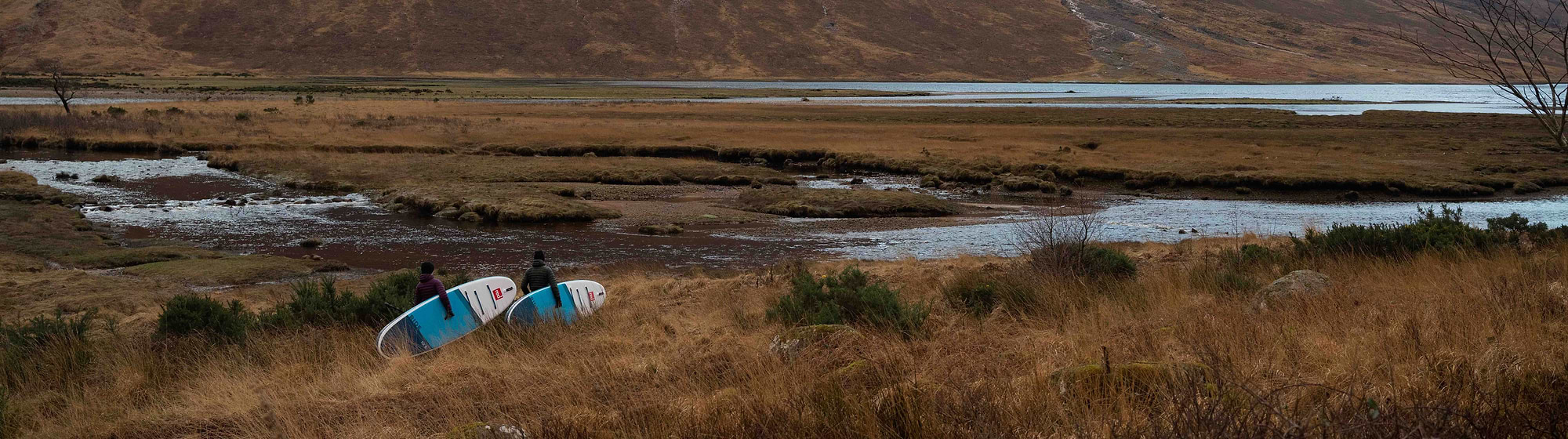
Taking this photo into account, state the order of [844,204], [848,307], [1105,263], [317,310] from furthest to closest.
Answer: [844,204], [1105,263], [317,310], [848,307]

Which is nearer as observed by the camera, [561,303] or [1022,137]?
[561,303]

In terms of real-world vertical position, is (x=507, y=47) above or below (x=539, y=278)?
above

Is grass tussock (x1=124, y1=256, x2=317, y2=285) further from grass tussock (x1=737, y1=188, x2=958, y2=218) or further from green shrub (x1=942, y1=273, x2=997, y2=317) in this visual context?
green shrub (x1=942, y1=273, x2=997, y2=317)

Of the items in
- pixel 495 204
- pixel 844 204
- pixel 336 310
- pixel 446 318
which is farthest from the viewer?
pixel 844 204

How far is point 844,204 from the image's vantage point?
31.3m

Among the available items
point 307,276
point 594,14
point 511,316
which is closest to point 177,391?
point 511,316

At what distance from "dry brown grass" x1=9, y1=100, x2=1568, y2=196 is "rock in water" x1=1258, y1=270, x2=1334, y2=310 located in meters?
29.9

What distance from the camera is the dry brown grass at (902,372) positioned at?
16.4 ft

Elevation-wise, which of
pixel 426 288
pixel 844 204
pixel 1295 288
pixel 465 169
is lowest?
pixel 465 169

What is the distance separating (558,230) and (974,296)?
62.5 feet

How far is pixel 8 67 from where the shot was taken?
5453 inches

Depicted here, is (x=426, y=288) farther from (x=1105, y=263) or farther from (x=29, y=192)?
(x=29, y=192)

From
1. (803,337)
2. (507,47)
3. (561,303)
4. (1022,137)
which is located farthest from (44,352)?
(507,47)

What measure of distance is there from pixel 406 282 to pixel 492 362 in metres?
5.08
